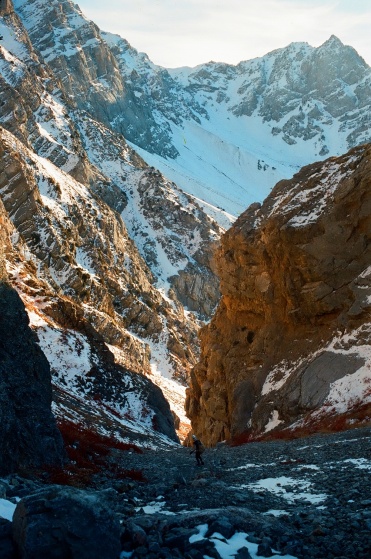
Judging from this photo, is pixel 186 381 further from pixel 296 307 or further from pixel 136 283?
pixel 296 307

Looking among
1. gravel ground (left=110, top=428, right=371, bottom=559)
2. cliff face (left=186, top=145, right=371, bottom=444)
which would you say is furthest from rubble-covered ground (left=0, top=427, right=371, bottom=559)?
cliff face (left=186, top=145, right=371, bottom=444)

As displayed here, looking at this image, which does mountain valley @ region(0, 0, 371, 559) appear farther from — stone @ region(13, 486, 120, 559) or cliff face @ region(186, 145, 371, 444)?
cliff face @ region(186, 145, 371, 444)

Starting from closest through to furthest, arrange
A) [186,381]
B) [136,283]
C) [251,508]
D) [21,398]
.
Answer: [251,508] < [21,398] < [186,381] < [136,283]

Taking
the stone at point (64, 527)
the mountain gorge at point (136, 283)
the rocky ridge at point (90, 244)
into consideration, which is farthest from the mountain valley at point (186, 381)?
the rocky ridge at point (90, 244)

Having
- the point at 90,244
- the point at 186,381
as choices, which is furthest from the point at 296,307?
the point at 90,244

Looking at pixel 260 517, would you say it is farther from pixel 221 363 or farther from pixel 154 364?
pixel 154 364

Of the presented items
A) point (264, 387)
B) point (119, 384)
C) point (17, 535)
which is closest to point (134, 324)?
point (119, 384)

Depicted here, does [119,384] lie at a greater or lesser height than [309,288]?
lesser
